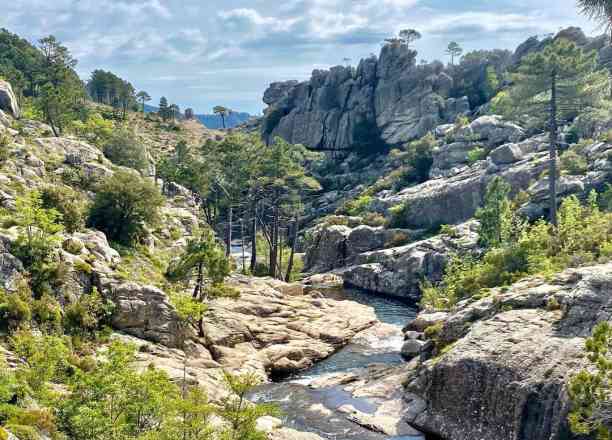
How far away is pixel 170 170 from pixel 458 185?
49.3 meters

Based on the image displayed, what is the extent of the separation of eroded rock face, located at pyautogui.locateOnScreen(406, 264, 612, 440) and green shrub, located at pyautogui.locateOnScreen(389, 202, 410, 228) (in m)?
49.4

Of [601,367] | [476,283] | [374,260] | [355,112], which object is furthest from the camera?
[355,112]

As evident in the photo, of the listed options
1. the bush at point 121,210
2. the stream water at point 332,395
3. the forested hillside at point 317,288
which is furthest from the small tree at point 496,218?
the bush at point 121,210

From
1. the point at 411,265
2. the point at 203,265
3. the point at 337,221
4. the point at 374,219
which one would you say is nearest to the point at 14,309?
the point at 203,265

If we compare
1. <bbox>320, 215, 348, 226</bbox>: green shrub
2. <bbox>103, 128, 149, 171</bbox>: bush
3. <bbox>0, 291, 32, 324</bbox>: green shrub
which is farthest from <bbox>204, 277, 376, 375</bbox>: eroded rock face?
<bbox>320, 215, 348, 226</bbox>: green shrub

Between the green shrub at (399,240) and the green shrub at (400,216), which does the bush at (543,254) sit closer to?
the green shrub at (399,240)

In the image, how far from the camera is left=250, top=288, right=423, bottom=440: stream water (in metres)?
33.6

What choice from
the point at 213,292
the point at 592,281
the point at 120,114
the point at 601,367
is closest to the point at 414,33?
the point at 120,114

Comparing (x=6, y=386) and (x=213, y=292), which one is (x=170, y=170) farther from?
(x=6, y=386)

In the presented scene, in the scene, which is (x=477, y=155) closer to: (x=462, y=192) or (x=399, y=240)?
(x=462, y=192)

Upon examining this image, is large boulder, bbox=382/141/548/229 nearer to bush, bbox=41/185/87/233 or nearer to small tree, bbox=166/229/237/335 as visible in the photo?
small tree, bbox=166/229/237/335

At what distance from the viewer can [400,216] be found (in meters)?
86.3

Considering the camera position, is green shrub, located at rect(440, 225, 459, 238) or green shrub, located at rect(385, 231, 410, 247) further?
green shrub, located at rect(385, 231, 410, 247)

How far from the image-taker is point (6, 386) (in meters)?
21.8
